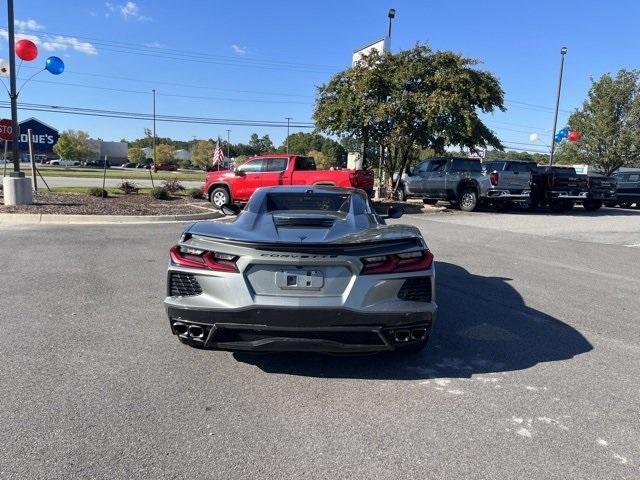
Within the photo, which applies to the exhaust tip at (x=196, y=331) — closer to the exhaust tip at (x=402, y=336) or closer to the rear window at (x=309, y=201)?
the exhaust tip at (x=402, y=336)

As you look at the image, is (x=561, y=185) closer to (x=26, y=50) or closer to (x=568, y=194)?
(x=568, y=194)

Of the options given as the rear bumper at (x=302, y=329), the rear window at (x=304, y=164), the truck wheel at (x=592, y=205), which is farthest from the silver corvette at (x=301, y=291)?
the truck wheel at (x=592, y=205)

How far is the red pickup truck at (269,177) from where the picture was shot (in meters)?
16.3

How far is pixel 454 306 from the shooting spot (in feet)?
19.3

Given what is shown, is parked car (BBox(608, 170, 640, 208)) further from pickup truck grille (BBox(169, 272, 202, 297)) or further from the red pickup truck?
pickup truck grille (BBox(169, 272, 202, 297))

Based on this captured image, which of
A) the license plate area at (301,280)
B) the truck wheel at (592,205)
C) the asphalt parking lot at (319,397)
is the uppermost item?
the license plate area at (301,280)

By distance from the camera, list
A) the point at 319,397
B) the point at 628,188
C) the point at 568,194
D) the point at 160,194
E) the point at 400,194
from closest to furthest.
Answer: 1. the point at 319,397
2. the point at 160,194
3. the point at 568,194
4. the point at 400,194
5. the point at 628,188

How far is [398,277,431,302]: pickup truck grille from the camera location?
362cm

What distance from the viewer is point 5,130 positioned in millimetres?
14852

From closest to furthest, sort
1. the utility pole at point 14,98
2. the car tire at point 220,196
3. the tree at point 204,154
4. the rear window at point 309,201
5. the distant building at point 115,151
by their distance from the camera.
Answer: the rear window at point 309,201 < the utility pole at point 14,98 < the car tire at point 220,196 < the tree at point 204,154 < the distant building at point 115,151

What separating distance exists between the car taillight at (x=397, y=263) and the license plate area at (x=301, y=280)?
322 mm

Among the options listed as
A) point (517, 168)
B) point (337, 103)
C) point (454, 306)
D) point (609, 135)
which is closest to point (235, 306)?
point (454, 306)

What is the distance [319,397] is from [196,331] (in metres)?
1.01

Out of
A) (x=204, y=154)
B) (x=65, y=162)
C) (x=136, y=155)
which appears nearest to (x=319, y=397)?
(x=65, y=162)
